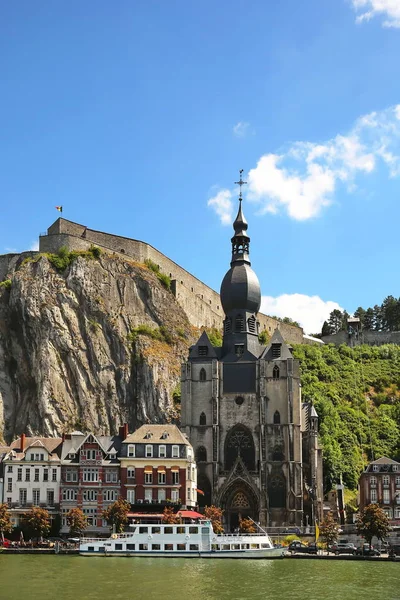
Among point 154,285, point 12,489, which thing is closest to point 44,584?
point 12,489

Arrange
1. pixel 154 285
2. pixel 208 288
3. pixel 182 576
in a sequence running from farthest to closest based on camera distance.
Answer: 1. pixel 208 288
2. pixel 154 285
3. pixel 182 576

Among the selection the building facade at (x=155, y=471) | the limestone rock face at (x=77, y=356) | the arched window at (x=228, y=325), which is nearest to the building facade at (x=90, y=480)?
the building facade at (x=155, y=471)

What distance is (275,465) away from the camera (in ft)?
296

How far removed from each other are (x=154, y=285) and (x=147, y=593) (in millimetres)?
78342

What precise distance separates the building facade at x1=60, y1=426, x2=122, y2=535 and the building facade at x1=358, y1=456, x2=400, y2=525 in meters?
27.8

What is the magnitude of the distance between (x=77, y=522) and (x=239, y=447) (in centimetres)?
2279

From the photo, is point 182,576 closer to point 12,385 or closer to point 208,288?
point 12,385

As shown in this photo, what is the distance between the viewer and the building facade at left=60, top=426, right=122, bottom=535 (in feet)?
267

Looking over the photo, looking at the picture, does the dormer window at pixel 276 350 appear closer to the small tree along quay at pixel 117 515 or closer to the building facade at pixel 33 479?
the building facade at pixel 33 479

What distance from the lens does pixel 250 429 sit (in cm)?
9256

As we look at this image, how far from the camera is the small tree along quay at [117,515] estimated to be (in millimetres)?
75562

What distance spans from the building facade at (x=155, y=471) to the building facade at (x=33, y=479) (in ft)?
21.2

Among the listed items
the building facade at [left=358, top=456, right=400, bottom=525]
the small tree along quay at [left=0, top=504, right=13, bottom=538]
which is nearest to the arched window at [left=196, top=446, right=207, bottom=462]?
the building facade at [left=358, top=456, right=400, bottom=525]

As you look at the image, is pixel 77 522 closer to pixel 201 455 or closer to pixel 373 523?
pixel 201 455
